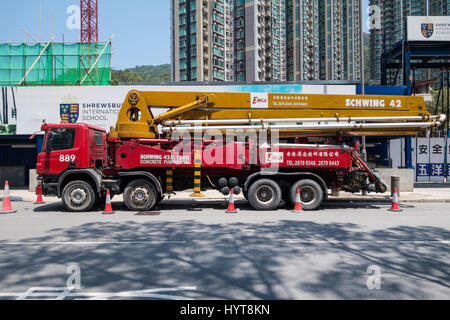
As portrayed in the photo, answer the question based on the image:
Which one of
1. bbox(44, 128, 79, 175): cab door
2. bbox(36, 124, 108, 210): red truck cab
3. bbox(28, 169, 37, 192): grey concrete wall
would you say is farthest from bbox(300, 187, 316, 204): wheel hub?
bbox(28, 169, 37, 192): grey concrete wall

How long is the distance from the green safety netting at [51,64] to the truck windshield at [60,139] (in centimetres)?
1415

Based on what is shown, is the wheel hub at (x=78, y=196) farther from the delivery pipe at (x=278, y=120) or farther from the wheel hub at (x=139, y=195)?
the delivery pipe at (x=278, y=120)

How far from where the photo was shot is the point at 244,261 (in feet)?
18.1

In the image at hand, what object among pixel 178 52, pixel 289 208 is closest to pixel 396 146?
pixel 289 208

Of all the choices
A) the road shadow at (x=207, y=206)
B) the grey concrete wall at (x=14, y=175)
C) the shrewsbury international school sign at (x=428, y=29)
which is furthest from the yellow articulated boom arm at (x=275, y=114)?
the grey concrete wall at (x=14, y=175)

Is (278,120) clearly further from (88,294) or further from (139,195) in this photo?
(88,294)

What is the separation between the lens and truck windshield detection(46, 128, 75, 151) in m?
11.3

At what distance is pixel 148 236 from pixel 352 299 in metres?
4.62

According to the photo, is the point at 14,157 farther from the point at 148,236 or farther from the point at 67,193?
the point at 148,236

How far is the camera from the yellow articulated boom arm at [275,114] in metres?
11.7

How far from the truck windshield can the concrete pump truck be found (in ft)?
0.11

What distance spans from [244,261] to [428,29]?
22.8 meters

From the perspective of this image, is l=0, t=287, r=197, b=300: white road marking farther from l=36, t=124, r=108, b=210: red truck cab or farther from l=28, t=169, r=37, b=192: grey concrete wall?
l=28, t=169, r=37, b=192: grey concrete wall

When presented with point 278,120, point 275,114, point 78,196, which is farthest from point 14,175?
point 278,120
